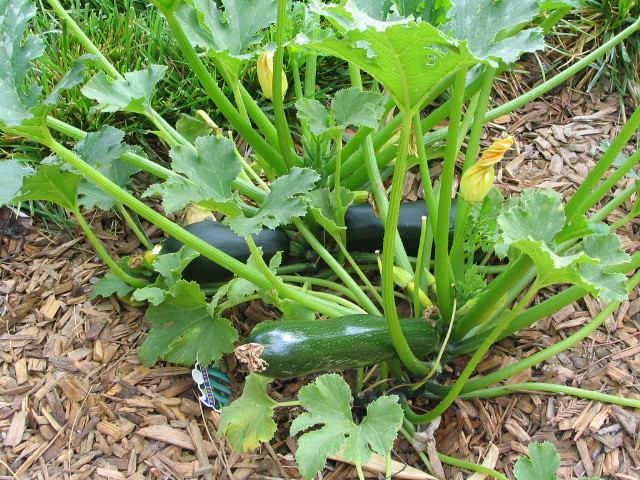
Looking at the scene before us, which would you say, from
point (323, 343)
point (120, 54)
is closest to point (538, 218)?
point (323, 343)

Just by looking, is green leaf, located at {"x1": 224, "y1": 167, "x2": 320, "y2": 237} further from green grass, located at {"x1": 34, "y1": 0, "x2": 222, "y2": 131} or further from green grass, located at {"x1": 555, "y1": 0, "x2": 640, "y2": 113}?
green grass, located at {"x1": 555, "y1": 0, "x2": 640, "y2": 113}

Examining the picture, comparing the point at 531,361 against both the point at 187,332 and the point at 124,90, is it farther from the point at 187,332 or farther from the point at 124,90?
the point at 124,90

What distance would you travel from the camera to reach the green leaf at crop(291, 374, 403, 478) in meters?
1.38

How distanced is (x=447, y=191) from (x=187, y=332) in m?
0.81

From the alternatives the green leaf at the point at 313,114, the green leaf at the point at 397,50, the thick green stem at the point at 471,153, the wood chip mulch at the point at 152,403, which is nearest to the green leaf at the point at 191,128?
the wood chip mulch at the point at 152,403

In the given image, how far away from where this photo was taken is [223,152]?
4.95ft

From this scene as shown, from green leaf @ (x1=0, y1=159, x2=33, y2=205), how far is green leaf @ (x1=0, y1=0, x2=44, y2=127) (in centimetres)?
20

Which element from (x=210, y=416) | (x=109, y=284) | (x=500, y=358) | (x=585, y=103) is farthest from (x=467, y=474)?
(x=585, y=103)

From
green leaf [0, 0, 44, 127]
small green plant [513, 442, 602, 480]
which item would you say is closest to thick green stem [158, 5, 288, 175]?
green leaf [0, 0, 44, 127]

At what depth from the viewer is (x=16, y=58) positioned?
1.54 meters

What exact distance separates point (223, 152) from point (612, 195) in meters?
1.48

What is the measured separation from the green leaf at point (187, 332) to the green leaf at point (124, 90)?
1.63 ft

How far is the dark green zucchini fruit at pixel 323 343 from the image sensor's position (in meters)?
1.64

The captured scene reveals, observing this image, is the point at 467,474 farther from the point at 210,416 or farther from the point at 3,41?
the point at 3,41
